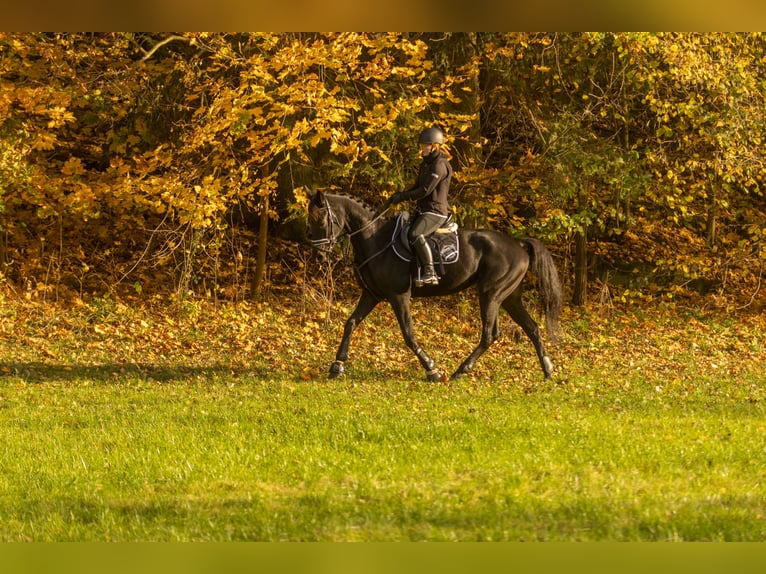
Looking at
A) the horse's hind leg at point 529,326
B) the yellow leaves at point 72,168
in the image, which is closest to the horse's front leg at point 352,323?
the horse's hind leg at point 529,326

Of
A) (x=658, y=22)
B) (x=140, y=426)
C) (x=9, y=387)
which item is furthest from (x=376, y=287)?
(x=658, y=22)

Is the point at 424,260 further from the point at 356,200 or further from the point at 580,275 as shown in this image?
the point at 580,275

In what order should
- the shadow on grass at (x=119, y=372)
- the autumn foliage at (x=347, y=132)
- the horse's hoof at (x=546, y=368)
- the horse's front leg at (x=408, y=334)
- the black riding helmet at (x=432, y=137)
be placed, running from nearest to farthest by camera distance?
the black riding helmet at (x=432, y=137) → the horse's front leg at (x=408, y=334) → the horse's hoof at (x=546, y=368) → the shadow on grass at (x=119, y=372) → the autumn foliage at (x=347, y=132)

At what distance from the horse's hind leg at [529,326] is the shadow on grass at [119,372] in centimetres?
350

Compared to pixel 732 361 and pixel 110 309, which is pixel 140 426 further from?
pixel 732 361

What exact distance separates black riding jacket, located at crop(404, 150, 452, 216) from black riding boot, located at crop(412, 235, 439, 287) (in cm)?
50

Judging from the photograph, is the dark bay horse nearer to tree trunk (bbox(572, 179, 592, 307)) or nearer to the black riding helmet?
the black riding helmet

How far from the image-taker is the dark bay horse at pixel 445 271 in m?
12.6

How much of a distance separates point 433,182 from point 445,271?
145 cm

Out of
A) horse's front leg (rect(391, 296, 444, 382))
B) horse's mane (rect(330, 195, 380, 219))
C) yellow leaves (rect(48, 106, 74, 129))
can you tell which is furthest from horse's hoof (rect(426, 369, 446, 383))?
yellow leaves (rect(48, 106, 74, 129))

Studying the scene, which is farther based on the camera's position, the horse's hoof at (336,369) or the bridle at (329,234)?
the horse's hoof at (336,369)

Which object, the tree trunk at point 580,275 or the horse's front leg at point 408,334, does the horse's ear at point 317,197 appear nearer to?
the horse's front leg at point 408,334

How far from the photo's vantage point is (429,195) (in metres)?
12.3

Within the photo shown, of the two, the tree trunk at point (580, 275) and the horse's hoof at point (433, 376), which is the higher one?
the horse's hoof at point (433, 376)
